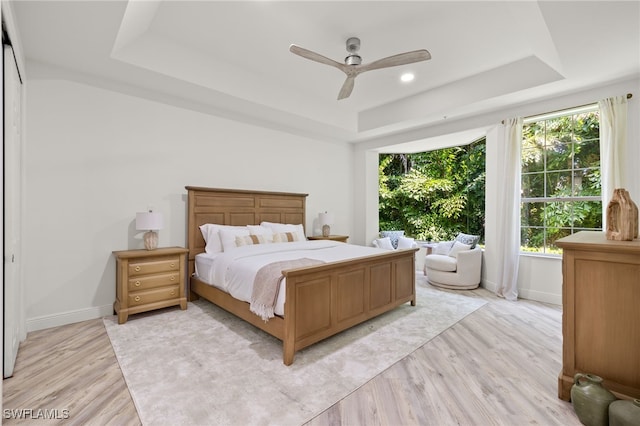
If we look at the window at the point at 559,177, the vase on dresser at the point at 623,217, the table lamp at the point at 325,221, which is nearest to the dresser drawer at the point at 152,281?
the table lamp at the point at 325,221

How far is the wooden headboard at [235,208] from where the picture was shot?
4137 millimetres

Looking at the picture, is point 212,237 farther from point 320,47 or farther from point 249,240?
point 320,47

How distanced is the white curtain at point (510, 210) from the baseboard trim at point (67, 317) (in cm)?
537

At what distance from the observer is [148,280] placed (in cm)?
347

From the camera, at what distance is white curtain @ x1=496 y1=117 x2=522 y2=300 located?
4.39m

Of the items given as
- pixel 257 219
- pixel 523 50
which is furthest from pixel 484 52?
pixel 257 219

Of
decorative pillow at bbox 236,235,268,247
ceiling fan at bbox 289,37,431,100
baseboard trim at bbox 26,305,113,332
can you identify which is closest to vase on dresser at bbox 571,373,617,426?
ceiling fan at bbox 289,37,431,100

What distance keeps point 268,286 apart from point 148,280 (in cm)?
177

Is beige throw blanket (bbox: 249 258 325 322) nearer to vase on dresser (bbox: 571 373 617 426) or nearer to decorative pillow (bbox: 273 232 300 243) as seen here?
decorative pillow (bbox: 273 232 300 243)

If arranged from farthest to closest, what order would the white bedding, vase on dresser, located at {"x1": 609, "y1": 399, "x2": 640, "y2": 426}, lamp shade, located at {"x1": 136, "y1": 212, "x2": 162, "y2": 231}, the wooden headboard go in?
the wooden headboard < lamp shade, located at {"x1": 136, "y1": 212, "x2": 162, "y2": 231} < the white bedding < vase on dresser, located at {"x1": 609, "y1": 399, "x2": 640, "y2": 426}

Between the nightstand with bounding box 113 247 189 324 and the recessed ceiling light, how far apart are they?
382 cm

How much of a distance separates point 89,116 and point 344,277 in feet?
11.4

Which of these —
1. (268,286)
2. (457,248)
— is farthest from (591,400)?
(457,248)

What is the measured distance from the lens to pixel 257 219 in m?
4.84
